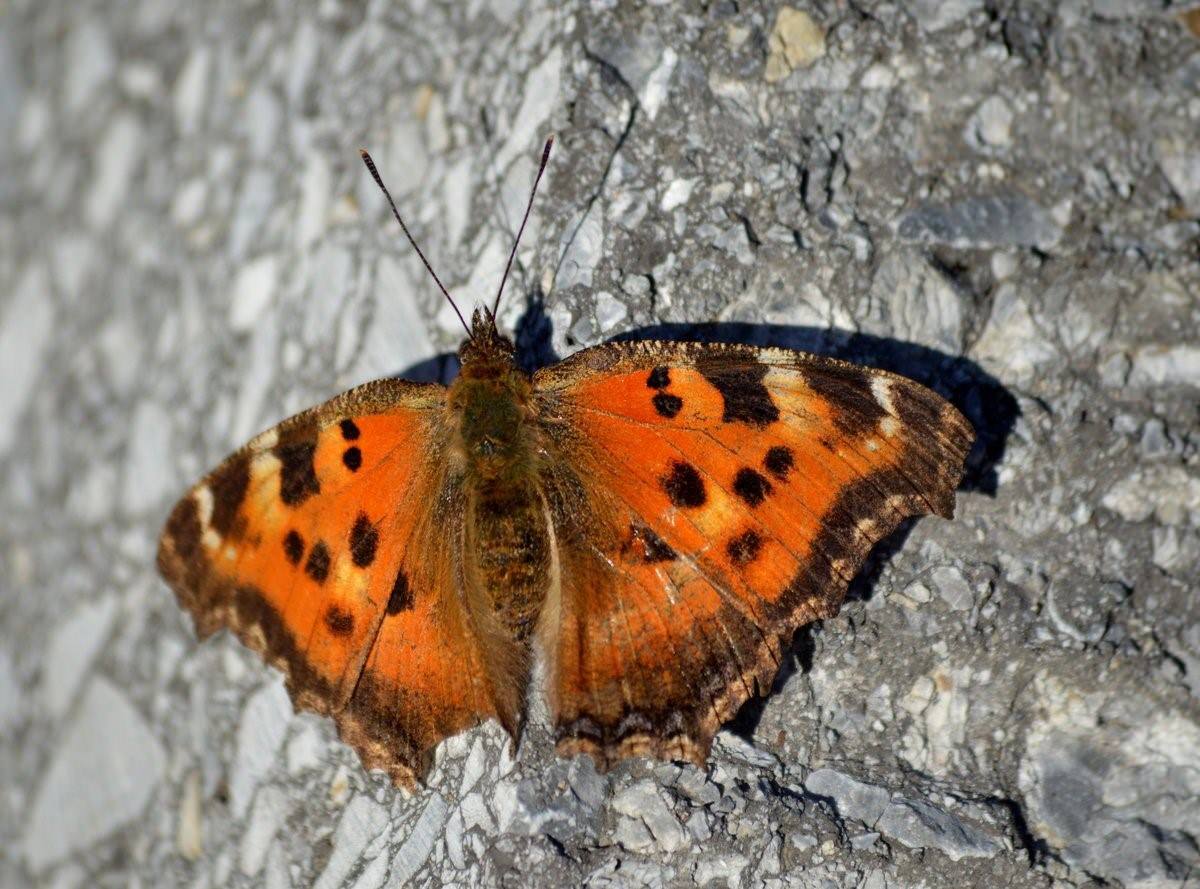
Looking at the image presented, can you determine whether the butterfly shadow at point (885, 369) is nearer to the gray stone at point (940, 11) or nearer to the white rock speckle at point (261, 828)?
the gray stone at point (940, 11)

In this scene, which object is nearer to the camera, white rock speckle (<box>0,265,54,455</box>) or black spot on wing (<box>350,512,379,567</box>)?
black spot on wing (<box>350,512,379,567</box>)

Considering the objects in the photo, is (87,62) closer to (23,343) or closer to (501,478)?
(23,343)

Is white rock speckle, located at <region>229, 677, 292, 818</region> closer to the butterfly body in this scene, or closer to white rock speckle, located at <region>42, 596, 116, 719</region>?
the butterfly body

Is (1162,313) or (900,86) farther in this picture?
(900,86)

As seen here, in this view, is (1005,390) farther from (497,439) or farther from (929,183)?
(497,439)

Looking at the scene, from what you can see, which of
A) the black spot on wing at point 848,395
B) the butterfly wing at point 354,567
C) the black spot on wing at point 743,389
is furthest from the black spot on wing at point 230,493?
the black spot on wing at point 848,395

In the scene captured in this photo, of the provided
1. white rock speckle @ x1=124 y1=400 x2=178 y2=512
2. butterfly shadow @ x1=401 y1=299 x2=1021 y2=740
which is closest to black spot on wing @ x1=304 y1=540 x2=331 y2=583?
butterfly shadow @ x1=401 y1=299 x2=1021 y2=740

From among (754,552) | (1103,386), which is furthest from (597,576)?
(1103,386)
